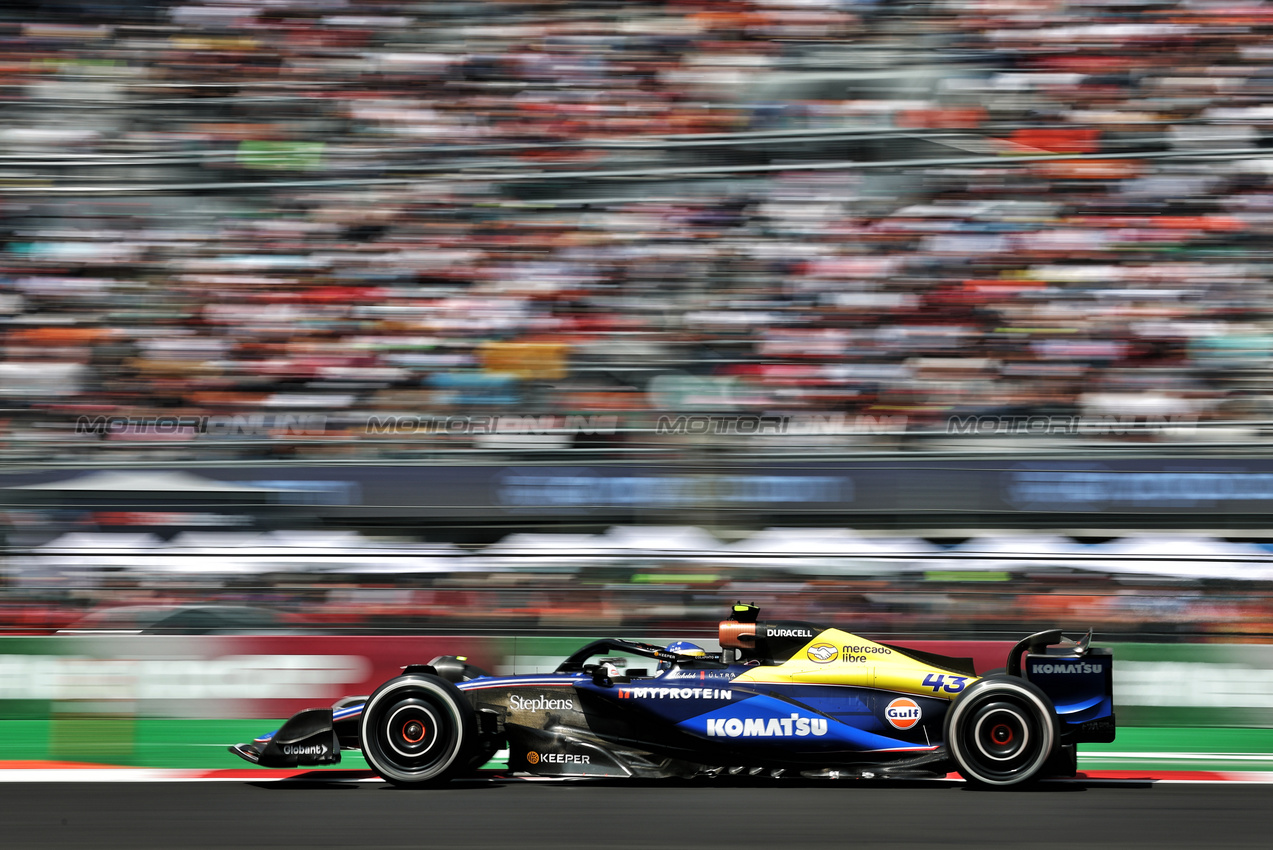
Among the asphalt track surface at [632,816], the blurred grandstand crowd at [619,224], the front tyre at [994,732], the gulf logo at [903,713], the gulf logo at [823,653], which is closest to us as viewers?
the asphalt track surface at [632,816]

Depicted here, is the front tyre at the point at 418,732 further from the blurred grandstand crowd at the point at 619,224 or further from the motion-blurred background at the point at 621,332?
the blurred grandstand crowd at the point at 619,224

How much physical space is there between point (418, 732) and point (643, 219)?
4958 millimetres

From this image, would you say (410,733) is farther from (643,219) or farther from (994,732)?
(643,219)

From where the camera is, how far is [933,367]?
912 centimetres

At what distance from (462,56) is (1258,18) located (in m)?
6.08

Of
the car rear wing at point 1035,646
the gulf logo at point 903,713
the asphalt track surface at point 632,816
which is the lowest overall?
the asphalt track surface at point 632,816

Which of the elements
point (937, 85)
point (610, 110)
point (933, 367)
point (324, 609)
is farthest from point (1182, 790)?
point (610, 110)

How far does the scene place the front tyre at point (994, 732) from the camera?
18.7ft

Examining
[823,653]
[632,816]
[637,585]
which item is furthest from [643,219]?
[632,816]

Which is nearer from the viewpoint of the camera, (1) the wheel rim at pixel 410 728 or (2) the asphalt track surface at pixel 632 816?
(2) the asphalt track surface at pixel 632 816

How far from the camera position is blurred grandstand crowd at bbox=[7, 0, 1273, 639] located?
30.0 feet

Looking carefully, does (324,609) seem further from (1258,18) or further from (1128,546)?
(1258,18)

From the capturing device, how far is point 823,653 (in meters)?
6.04

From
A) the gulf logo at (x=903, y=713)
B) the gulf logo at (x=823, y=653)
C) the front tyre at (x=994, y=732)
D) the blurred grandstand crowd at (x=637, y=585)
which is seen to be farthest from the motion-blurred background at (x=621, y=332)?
the gulf logo at (x=903, y=713)
